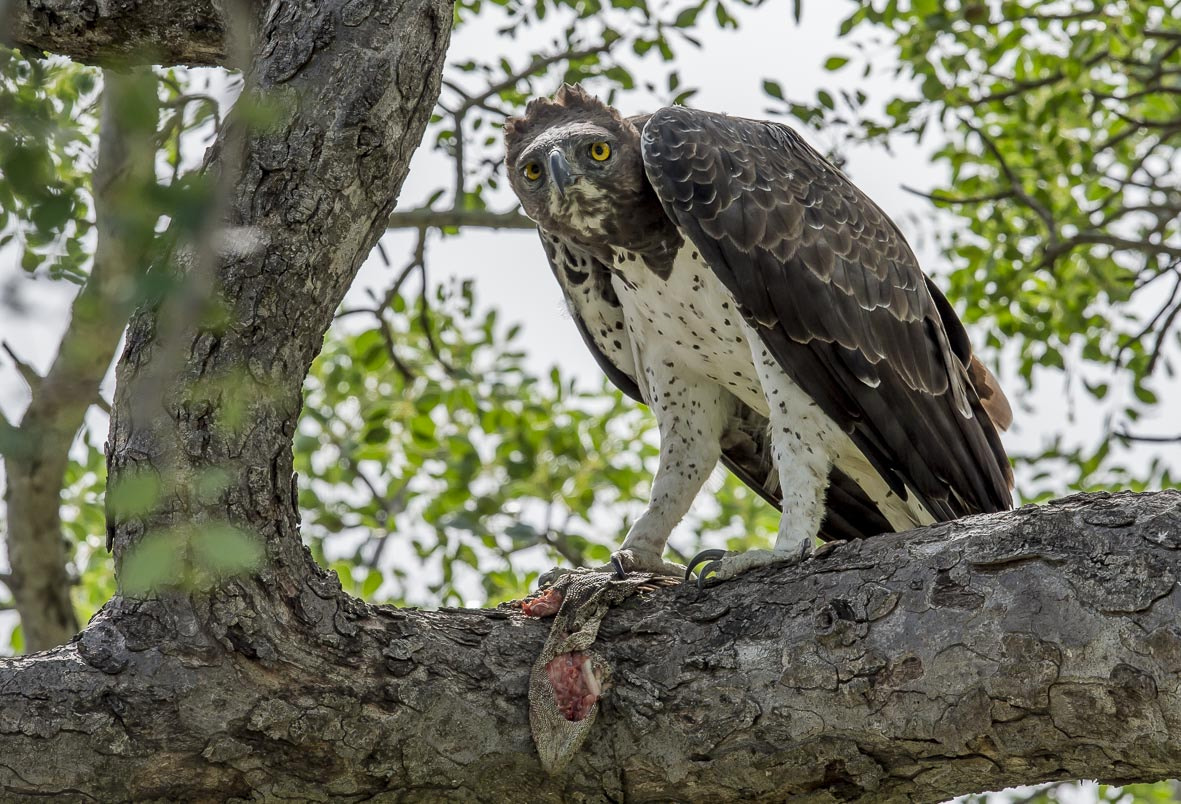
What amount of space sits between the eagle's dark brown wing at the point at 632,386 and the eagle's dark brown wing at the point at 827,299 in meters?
0.56

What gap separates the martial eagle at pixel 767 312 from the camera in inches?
177

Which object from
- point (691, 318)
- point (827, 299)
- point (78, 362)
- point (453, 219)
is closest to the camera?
point (78, 362)

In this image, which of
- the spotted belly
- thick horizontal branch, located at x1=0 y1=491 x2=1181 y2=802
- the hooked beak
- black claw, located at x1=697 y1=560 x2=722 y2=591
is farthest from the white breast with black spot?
thick horizontal branch, located at x1=0 y1=491 x2=1181 y2=802

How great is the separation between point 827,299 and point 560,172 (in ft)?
3.47

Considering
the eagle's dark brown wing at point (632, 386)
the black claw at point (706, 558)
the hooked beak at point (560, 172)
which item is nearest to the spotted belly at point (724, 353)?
the eagle's dark brown wing at point (632, 386)

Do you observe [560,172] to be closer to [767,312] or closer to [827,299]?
[767,312]

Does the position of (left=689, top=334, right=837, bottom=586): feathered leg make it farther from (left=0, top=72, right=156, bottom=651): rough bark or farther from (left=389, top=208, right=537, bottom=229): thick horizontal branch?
(left=389, top=208, right=537, bottom=229): thick horizontal branch

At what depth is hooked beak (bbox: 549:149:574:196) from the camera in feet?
15.3

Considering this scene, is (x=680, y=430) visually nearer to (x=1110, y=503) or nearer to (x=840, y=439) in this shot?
(x=840, y=439)

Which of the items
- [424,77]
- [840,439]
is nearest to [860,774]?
[840,439]

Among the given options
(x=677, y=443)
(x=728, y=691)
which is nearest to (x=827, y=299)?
(x=677, y=443)

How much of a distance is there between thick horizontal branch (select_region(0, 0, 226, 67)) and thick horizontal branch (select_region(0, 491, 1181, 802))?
1.56 metres

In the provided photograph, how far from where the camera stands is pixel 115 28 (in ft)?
11.8

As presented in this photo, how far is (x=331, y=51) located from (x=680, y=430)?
246 cm
